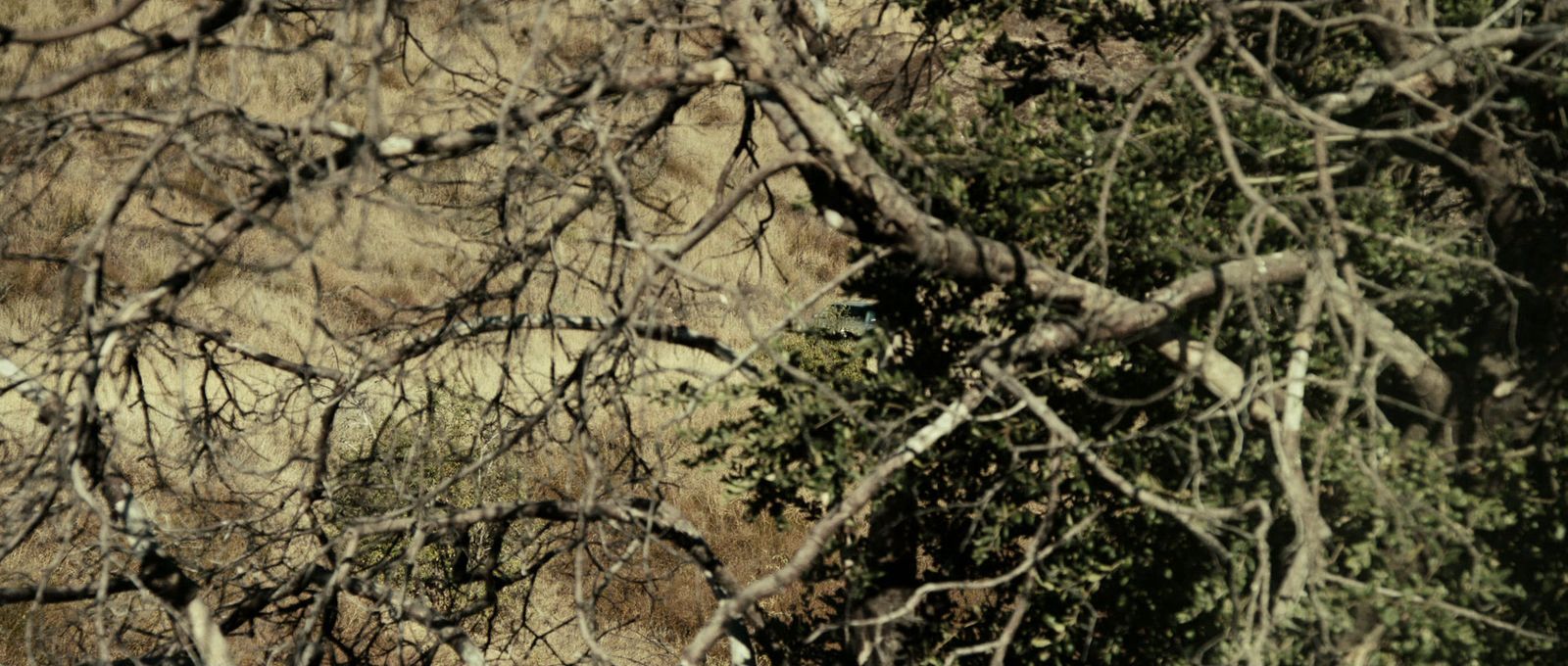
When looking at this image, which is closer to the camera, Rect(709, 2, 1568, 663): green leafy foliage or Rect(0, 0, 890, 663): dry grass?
Rect(0, 0, 890, 663): dry grass

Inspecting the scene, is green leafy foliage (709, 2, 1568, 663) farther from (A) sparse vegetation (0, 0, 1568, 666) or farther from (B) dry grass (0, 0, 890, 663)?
(B) dry grass (0, 0, 890, 663)

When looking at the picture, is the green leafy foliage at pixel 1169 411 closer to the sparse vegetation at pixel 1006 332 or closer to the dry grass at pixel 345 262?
the sparse vegetation at pixel 1006 332

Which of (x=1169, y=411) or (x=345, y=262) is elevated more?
(x=1169, y=411)

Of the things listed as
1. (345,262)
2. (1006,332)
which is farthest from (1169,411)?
(345,262)

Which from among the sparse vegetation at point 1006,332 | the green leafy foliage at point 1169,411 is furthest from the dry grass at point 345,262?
the green leafy foliage at point 1169,411

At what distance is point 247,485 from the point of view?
9.05m

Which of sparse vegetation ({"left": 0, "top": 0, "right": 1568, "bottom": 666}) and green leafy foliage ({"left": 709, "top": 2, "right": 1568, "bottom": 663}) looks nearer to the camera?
sparse vegetation ({"left": 0, "top": 0, "right": 1568, "bottom": 666})

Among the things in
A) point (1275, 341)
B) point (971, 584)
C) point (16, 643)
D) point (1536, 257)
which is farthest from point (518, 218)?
point (16, 643)

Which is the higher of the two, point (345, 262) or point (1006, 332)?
point (1006, 332)

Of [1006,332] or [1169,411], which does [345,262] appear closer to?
[1006,332]

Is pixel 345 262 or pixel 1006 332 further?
pixel 345 262

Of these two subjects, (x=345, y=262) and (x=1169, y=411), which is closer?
(x=1169, y=411)

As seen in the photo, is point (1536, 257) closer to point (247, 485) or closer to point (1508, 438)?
point (1508, 438)

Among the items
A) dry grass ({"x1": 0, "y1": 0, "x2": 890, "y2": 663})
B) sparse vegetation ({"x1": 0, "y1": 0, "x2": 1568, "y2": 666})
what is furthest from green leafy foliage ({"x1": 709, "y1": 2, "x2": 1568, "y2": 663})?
dry grass ({"x1": 0, "y1": 0, "x2": 890, "y2": 663})
